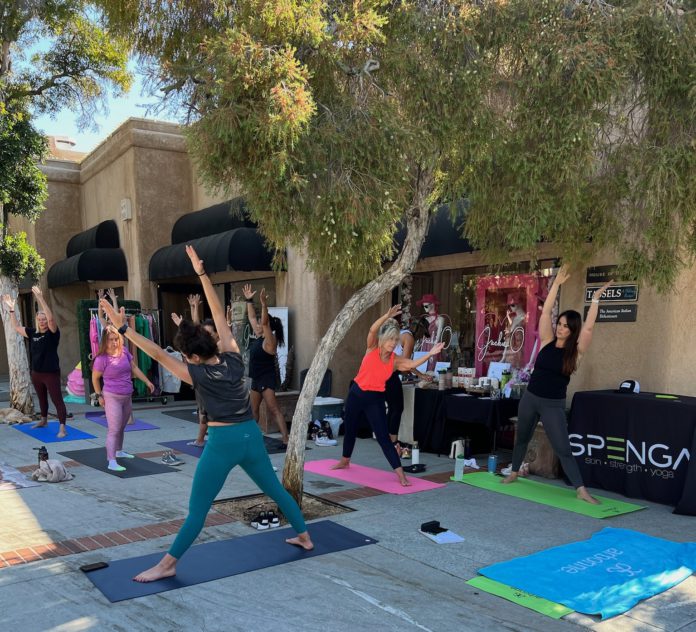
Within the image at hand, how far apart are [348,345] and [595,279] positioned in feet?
17.1

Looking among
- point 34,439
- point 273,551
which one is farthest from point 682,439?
point 34,439

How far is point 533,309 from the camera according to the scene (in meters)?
8.30

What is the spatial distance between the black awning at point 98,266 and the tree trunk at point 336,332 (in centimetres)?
1137

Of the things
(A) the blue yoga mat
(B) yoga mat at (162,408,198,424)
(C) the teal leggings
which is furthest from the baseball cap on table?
(B) yoga mat at (162,408,198,424)

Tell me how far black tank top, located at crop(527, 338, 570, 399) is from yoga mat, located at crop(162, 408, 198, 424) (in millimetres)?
6924

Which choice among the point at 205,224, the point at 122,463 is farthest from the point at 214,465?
the point at 205,224

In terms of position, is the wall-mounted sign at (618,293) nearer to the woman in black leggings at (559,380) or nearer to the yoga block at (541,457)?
the woman in black leggings at (559,380)

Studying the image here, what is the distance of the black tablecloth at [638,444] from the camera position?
5.62m

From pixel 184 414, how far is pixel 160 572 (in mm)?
8053

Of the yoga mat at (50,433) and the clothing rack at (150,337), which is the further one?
the clothing rack at (150,337)

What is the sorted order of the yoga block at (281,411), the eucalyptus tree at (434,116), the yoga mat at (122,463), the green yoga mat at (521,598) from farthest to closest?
the yoga block at (281,411), the yoga mat at (122,463), the eucalyptus tree at (434,116), the green yoga mat at (521,598)

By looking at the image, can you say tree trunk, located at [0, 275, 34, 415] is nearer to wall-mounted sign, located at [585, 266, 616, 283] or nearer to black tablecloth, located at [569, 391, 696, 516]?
black tablecloth, located at [569, 391, 696, 516]

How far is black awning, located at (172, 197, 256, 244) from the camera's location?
1254cm

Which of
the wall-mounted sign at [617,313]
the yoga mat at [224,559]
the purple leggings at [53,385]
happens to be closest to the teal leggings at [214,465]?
the yoga mat at [224,559]
